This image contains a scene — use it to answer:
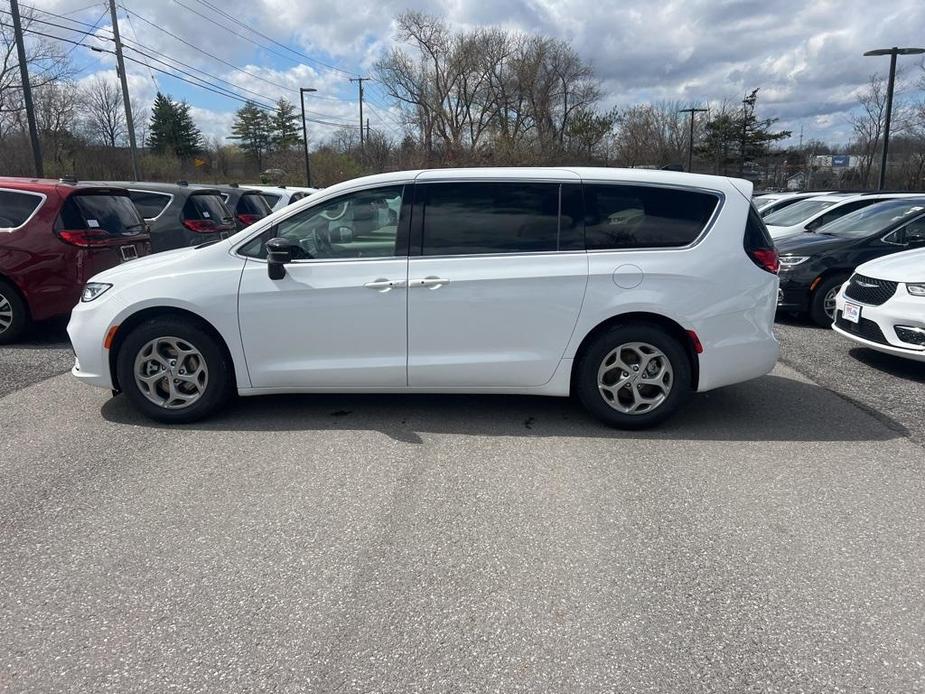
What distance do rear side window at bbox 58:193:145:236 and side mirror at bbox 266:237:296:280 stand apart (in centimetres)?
405

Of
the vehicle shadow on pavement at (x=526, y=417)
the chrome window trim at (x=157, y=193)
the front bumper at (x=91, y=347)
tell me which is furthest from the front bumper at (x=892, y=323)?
the chrome window trim at (x=157, y=193)

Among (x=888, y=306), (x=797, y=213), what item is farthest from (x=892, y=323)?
(x=797, y=213)

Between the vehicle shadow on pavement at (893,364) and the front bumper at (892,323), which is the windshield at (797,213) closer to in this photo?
the vehicle shadow on pavement at (893,364)

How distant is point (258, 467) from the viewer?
4.25 metres

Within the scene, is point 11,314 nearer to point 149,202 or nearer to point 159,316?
point 149,202

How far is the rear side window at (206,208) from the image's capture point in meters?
10.1

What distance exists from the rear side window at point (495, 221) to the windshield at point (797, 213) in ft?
28.1

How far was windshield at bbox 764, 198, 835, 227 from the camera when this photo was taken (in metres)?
12.0

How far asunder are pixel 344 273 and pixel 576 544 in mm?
2475

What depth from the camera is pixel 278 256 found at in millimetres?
4707

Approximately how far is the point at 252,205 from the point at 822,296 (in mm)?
9562

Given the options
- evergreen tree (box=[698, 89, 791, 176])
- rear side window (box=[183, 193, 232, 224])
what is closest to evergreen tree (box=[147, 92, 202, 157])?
evergreen tree (box=[698, 89, 791, 176])

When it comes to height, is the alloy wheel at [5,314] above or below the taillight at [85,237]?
below

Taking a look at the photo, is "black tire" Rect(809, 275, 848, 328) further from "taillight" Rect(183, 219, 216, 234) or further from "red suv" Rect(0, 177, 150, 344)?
"red suv" Rect(0, 177, 150, 344)
